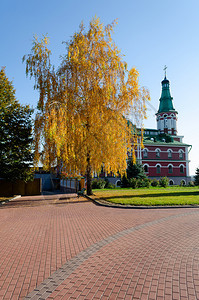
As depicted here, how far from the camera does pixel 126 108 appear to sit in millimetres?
17484

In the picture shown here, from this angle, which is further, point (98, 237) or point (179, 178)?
point (179, 178)

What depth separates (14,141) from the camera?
20047 millimetres

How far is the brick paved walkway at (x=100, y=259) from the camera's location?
4230 mm

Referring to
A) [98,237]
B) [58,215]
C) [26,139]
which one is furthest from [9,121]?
[98,237]

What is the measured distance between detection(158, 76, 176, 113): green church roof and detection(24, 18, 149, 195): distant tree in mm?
40958

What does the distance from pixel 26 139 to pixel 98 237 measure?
14.7 meters

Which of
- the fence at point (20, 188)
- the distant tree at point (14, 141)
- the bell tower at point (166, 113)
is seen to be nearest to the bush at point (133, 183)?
the fence at point (20, 188)

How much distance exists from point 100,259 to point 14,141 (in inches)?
641

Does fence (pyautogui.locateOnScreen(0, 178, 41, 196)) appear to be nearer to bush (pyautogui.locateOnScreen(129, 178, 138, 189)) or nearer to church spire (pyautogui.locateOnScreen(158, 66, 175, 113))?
bush (pyautogui.locateOnScreen(129, 178, 138, 189))

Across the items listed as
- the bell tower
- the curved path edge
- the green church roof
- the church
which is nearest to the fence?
the curved path edge

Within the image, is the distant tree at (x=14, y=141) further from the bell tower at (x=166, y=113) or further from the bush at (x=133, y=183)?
the bell tower at (x=166, y=113)

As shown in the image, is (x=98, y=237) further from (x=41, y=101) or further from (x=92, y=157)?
(x=41, y=101)

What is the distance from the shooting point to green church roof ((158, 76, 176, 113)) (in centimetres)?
5672

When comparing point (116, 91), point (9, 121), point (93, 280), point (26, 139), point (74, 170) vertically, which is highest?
point (116, 91)
